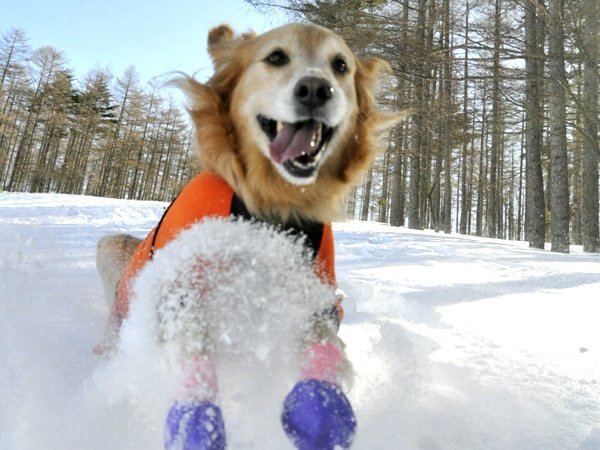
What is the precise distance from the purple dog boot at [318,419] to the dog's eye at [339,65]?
1679mm

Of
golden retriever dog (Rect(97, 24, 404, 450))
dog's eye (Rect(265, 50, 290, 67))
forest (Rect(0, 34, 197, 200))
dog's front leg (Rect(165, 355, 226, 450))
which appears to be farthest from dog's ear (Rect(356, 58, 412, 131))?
forest (Rect(0, 34, 197, 200))

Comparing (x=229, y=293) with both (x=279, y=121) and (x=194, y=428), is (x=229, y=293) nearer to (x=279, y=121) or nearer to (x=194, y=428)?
(x=194, y=428)

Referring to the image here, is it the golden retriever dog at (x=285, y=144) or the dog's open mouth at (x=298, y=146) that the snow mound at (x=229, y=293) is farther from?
the dog's open mouth at (x=298, y=146)

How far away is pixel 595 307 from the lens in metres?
3.31

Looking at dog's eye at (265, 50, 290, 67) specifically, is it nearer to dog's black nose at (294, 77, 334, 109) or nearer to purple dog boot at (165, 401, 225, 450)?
dog's black nose at (294, 77, 334, 109)

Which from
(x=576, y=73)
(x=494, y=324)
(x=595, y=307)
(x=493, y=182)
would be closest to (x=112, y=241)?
(x=494, y=324)

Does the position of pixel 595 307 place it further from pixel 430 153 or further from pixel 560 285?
pixel 430 153

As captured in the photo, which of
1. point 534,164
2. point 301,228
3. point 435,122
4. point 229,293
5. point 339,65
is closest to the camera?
point 229,293

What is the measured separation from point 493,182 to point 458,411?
68.9 feet

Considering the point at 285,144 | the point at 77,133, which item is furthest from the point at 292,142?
the point at 77,133

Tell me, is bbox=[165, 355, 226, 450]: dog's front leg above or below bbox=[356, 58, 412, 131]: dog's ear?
below

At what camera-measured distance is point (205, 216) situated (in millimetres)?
1868

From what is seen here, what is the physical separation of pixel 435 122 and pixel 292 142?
13.5m

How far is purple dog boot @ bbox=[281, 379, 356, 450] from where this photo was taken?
4.37ft
